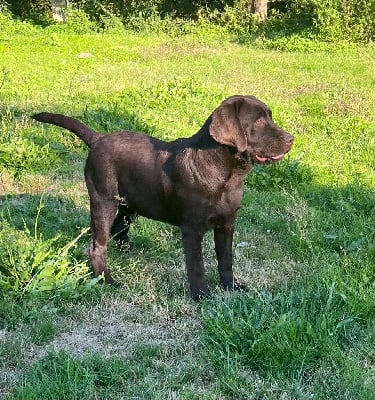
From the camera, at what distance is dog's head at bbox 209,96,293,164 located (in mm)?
4246

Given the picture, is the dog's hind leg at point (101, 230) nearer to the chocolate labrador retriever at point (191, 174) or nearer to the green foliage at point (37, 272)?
the chocolate labrador retriever at point (191, 174)

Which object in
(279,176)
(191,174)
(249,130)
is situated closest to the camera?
(249,130)

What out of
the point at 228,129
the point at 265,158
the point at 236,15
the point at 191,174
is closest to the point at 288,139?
the point at 265,158

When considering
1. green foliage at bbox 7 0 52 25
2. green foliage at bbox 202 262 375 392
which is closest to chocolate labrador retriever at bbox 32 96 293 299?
green foliage at bbox 202 262 375 392

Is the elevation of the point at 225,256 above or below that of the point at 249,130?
below

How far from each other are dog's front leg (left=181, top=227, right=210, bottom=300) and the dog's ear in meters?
0.70

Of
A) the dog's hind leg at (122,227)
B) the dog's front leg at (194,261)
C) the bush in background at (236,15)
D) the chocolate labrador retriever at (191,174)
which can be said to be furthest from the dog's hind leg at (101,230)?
the bush in background at (236,15)

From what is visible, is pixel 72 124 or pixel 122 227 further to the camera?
pixel 122 227

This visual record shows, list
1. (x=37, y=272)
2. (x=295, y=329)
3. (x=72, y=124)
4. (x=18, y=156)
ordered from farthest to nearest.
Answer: (x=18, y=156), (x=72, y=124), (x=37, y=272), (x=295, y=329)

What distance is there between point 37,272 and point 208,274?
4.48ft

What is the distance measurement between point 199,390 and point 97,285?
1537mm

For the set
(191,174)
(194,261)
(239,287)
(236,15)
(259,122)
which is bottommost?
(236,15)

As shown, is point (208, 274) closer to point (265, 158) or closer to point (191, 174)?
point (191, 174)

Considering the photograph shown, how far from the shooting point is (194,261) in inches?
181
